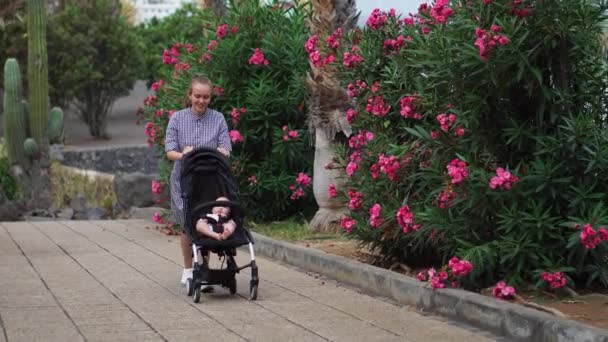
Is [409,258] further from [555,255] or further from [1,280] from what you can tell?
[1,280]

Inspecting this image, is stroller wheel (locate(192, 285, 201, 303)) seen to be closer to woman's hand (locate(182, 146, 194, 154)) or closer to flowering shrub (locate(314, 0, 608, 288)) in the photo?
woman's hand (locate(182, 146, 194, 154))

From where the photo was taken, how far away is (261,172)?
50.2 feet

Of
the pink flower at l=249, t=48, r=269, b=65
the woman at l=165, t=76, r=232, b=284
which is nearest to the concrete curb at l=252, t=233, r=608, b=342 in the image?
the woman at l=165, t=76, r=232, b=284

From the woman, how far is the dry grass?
57.5ft

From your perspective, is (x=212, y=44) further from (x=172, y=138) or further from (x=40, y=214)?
(x=40, y=214)

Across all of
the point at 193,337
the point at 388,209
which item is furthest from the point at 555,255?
the point at 193,337

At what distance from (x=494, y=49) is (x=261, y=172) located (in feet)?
23.5

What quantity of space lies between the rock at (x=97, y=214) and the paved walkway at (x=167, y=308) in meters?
11.5

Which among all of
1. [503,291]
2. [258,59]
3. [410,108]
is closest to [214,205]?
[410,108]

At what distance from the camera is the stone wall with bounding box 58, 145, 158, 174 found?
3862cm

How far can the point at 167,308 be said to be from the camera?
29.4 ft

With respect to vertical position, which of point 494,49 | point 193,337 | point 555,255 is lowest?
point 193,337

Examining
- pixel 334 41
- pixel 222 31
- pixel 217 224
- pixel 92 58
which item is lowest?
pixel 217 224

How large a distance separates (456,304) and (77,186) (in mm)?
22335
